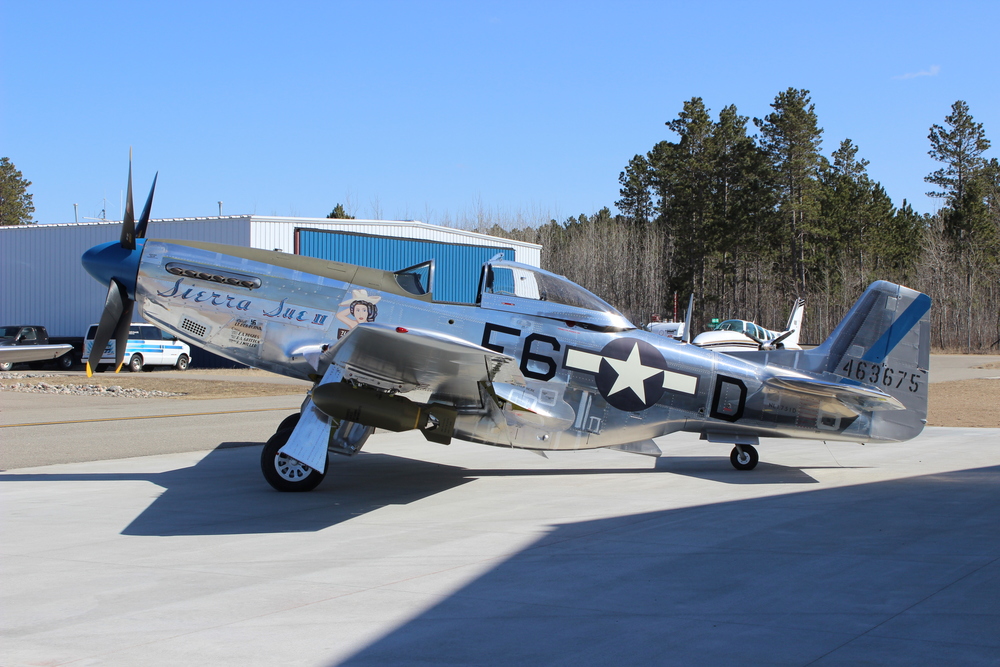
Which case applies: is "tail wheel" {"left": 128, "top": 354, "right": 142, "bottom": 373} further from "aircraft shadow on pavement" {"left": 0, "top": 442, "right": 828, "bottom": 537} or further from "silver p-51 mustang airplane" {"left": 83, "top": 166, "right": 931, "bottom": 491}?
"silver p-51 mustang airplane" {"left": 83, "top": 166, "right": 931, "bottom": 491}

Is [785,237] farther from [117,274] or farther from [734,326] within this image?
[117,274]

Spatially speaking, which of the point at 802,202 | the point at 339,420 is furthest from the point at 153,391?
the point at 802,202

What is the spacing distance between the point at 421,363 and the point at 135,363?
26477 mm

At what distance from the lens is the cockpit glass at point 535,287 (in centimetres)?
905

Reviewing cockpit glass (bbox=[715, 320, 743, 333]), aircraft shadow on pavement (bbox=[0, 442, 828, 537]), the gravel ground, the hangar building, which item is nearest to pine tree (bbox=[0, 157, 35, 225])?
the hangar building

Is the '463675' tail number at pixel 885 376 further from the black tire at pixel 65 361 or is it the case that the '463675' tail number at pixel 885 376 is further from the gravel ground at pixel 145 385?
the black tire at pixel 65 361

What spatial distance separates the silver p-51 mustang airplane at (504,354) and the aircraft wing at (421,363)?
44 millimetres

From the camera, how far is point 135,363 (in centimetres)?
3047

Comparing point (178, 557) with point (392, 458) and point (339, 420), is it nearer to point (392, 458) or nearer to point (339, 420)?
point (339, 420)

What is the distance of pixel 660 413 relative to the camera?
9383mm

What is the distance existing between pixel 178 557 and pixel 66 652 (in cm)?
→ 197

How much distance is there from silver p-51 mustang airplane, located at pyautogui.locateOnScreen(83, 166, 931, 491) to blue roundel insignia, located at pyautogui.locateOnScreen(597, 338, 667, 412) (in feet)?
0.05

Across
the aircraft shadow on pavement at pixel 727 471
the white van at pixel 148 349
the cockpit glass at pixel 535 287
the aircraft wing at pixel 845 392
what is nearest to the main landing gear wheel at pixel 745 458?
the aircraft shadow on pavement at pixel 727 471

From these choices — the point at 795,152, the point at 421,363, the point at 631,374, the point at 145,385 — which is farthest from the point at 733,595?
the point at 795,152
